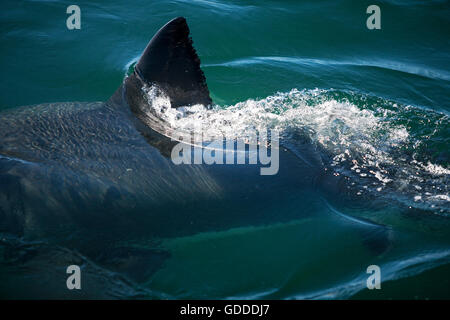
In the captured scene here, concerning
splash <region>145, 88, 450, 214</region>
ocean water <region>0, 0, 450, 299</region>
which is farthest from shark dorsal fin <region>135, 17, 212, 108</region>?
ocean water <region>0, 0, 450, 299</region>

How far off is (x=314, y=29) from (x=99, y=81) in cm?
420

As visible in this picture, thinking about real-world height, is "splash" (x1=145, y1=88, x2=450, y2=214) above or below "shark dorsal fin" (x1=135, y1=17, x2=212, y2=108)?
below

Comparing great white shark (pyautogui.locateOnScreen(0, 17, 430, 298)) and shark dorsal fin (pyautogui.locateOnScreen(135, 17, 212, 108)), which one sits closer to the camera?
great white shark (pyautogui.locateOnScreen(0, 17, 430, 298))

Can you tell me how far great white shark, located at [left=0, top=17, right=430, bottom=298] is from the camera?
3.33 meters

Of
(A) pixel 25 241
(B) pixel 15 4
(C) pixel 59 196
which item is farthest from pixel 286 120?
(B) pixel 15 4

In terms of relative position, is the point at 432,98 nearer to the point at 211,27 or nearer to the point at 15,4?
the point at 211,27

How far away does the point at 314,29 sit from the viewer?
792cm

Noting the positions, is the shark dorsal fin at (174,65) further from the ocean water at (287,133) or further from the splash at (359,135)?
the ocean water at (287,133)

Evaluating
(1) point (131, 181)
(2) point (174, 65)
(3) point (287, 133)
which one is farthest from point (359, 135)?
(1) point (131, 181)

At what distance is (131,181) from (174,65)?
132 centimetres

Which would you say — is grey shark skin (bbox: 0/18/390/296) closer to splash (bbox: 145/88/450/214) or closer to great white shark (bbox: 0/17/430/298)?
great white shark (bbox: 0/17/430/298)

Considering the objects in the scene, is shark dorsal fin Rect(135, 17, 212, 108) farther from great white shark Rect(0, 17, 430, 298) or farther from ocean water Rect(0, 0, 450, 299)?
ocean water Rect(0, 0, 450, 299)

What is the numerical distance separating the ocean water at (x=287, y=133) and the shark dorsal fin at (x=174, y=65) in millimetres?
226
